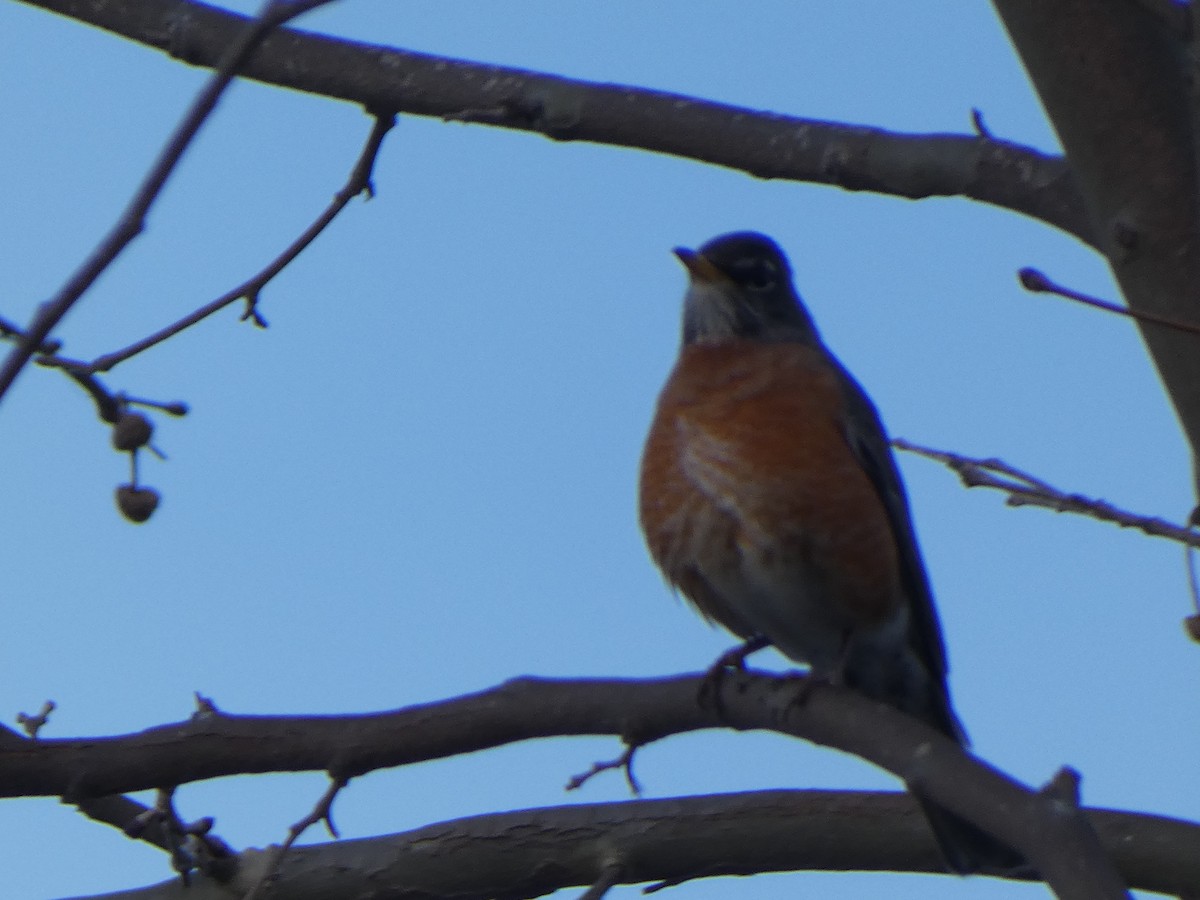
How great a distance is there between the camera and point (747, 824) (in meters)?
3.47

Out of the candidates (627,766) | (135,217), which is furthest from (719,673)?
(135,217)

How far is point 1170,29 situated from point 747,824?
1904 mm

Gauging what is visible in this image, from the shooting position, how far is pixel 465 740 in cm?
323

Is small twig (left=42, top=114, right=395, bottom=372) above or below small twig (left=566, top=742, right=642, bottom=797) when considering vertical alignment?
above

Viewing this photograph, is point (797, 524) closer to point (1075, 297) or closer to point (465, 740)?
point (465, 740)

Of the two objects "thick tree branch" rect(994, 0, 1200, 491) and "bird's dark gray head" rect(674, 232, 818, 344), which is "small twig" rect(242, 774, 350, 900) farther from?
"bird's dark gray head" rect(674, 232, 818, 344)

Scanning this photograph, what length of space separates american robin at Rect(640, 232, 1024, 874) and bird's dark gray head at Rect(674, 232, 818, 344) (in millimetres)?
301

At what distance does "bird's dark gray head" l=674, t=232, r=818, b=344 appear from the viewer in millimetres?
5328

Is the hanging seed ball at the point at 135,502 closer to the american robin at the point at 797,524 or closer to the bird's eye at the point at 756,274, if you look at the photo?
the american robin at the point at 797,524

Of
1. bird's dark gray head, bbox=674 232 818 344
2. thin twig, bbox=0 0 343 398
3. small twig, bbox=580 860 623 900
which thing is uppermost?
bird's dark gray head, bbox=674 232 818 344

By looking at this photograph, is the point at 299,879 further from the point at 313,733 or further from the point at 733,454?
the point at 733,454

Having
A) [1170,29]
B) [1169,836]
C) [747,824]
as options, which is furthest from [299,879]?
[1170,29]

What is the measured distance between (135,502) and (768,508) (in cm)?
179

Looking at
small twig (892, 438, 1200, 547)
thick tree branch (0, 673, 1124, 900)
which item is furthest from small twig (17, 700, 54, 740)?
small twig (892, 438, 1200, 547)
